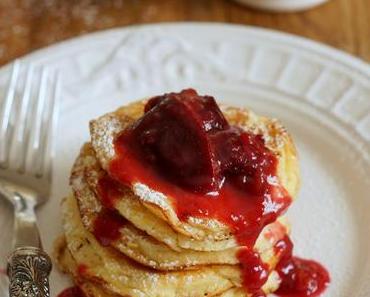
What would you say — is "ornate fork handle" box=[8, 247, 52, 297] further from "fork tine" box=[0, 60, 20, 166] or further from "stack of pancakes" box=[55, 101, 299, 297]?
"fork tine" box=[0, 60, 20, 166]

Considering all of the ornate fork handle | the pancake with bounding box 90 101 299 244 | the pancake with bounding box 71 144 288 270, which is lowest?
the ornate fork handle

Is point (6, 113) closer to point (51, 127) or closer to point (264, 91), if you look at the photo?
point (51, 127)

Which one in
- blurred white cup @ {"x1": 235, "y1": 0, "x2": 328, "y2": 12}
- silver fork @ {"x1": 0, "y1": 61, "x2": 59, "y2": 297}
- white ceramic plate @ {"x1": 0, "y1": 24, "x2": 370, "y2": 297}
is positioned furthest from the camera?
blurred white cup @ {"x1": 235, "y1": 0, "x2": 328, "y2": 12}

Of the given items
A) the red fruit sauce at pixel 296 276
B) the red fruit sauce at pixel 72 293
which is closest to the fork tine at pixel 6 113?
the red fruit sauce at pixel 72 293

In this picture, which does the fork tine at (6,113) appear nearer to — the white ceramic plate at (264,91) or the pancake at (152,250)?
the white ceramic plate at (264,91)

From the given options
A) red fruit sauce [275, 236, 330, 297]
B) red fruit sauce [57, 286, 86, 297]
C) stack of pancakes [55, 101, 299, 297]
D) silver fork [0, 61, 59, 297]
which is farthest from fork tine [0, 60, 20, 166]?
red fruit sauce [275, 236, 330, 297]

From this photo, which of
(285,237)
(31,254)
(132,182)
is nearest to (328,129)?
(285,237)

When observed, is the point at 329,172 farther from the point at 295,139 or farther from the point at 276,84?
the point at 276,84
